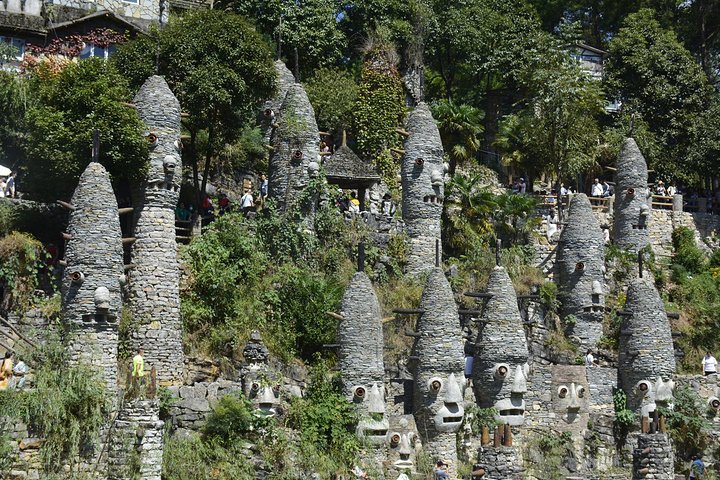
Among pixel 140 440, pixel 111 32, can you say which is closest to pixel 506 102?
pixel 111 32

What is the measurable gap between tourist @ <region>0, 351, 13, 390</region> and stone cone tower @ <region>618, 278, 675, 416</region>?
1755cm

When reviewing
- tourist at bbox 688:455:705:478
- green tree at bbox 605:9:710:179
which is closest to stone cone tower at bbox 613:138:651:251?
green tree at bbox 605:9:710:179

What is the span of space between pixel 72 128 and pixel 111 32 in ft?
39.3

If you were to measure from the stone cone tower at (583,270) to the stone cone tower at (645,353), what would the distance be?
124 centimetres

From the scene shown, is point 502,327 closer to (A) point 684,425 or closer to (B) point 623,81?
(A) point 684,425

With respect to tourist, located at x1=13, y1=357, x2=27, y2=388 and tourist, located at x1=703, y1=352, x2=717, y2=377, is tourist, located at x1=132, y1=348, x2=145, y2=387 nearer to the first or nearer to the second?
tourist, located at x1=13, y1=357, x2=27, y2=388

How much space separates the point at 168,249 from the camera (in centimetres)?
2683

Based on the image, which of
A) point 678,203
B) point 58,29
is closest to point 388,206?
point 678,203

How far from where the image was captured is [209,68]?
3052cm

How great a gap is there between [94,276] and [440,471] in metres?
9.59

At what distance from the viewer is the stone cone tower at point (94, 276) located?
934 inches

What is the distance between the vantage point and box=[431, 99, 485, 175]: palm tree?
38438 mm

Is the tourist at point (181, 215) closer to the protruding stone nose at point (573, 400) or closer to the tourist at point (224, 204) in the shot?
the tourist at point (224, 204)

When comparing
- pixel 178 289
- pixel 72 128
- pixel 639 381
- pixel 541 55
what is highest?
pixel 541 55
